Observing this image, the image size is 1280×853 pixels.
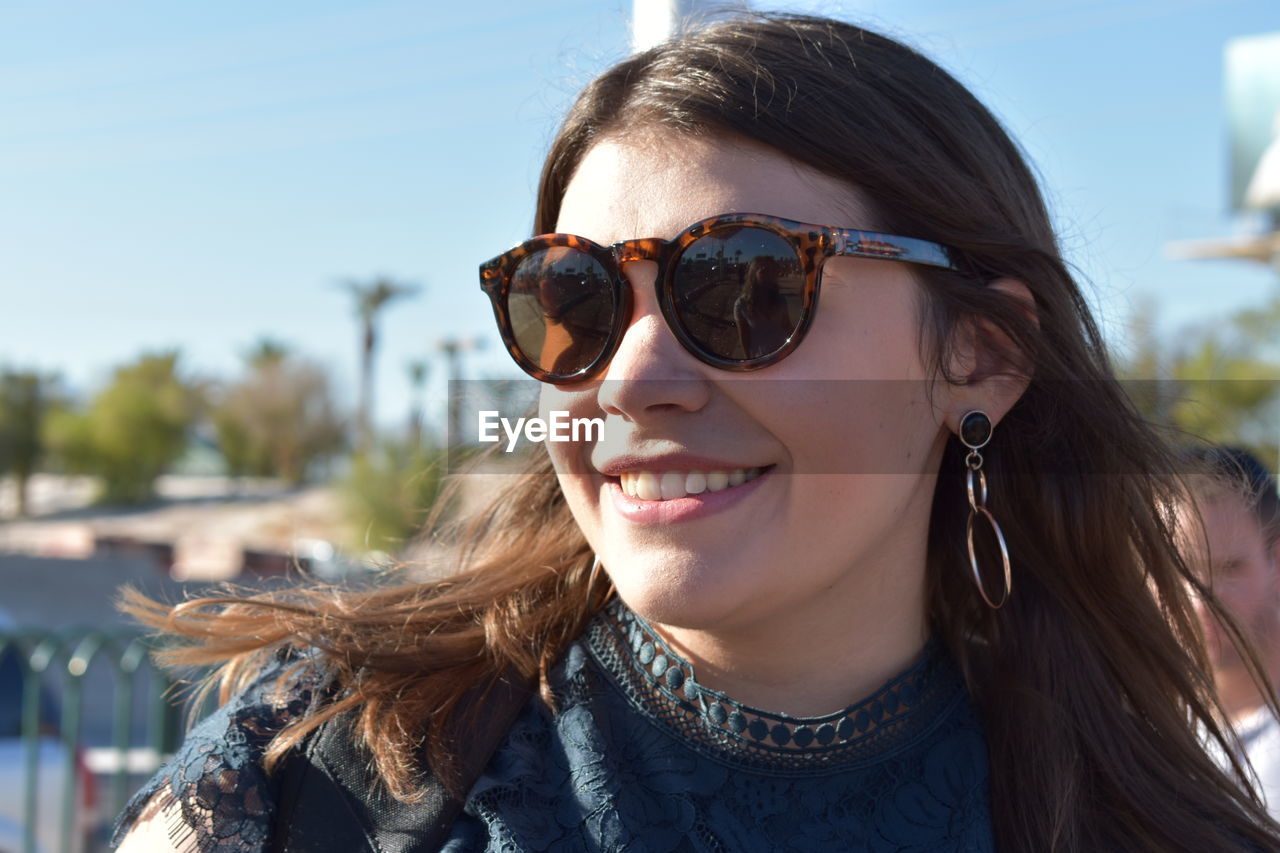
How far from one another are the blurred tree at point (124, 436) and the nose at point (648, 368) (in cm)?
4024

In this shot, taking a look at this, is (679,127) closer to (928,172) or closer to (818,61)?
(818,61)

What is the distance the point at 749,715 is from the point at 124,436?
41.0m

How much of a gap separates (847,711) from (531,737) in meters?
0.47

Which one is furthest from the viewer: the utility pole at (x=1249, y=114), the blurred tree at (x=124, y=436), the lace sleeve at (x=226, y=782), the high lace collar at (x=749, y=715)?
the blurred tree at (x=124, y=436)

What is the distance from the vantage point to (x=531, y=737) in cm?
171

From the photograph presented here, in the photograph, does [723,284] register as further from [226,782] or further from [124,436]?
[124,436]

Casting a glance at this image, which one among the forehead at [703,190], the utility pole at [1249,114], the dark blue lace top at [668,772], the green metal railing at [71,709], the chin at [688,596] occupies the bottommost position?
the green metal railing at [71,709]

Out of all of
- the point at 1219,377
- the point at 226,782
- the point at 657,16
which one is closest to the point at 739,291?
the point at 226,782

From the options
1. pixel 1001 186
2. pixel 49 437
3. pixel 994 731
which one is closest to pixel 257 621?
pixel 994 731

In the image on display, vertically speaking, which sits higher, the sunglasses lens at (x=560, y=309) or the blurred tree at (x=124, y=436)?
the sunglasses lens at (x=560, y=309)

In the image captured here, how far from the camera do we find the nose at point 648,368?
154 cm

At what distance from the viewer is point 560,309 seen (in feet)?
5.47

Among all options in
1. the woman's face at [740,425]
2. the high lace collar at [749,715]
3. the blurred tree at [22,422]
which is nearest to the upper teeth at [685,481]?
the woman's face at [740,425]

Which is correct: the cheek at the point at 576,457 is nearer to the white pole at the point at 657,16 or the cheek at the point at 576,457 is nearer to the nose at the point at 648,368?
the nose at the point at 648,368
